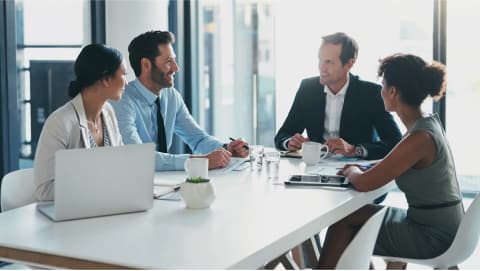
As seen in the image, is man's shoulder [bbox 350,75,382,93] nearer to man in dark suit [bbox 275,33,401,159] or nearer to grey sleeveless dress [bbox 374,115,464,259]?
man in dark suit [bbox 275,33,401,159]

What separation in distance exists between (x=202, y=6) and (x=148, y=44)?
86.0 inches

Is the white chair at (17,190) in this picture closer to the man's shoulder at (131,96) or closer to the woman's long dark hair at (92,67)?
the woman's long dark hair at (92,67)

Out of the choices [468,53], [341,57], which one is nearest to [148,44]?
[341,57]

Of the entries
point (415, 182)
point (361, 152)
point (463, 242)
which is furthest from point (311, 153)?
point (463, 242)

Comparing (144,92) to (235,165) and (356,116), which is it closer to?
(235,165)

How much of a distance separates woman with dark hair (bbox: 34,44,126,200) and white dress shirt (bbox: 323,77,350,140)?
126cm

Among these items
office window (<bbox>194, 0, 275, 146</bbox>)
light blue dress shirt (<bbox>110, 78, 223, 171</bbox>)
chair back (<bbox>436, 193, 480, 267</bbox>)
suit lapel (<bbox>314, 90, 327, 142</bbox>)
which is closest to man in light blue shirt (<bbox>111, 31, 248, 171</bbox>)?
light blue dress shirt (<bbox>110, 78, 223, 171</bbox>)

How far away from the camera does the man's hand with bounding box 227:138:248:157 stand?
10.5 feet

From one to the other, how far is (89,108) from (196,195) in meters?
0.79

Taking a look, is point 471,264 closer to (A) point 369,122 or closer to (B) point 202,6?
(A) point 369,122

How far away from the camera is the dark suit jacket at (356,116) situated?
3549mm

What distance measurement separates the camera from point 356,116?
355 cm

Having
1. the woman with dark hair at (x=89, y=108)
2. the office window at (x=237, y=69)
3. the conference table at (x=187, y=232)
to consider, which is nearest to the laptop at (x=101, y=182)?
the conference table at (x=187, y=232)

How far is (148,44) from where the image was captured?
11.4 ft
